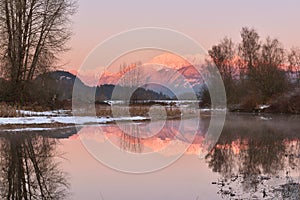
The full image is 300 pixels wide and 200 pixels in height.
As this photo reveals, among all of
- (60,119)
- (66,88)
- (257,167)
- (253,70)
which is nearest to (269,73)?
(253,70)

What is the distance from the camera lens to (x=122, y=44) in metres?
15.5

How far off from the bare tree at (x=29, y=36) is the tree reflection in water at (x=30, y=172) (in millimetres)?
16577

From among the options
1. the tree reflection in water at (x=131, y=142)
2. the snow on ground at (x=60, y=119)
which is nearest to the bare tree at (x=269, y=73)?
the snow on ground at (x=60, y=119)

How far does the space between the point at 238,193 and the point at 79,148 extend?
349 inches

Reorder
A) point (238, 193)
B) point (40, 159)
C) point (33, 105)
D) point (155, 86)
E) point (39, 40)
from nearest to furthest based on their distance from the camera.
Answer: point (238, 193), point (40, 159), point (155, 86), point (33, 105), point (39, 40)

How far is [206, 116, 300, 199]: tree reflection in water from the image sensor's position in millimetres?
8062

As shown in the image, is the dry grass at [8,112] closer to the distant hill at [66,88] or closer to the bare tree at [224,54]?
the distant hill at [66,88]

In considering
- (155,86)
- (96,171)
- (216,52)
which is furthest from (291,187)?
(216,52)

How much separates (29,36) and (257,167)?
2609 centimetres

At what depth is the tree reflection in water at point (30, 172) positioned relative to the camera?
802 cm

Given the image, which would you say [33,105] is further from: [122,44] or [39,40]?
[122,44]

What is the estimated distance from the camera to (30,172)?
10070 millimetres

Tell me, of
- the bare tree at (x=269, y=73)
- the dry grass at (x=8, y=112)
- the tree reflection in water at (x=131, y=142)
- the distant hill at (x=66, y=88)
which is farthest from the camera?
the bare tree at (x=269, y=73)

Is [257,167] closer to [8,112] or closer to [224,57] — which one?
[8,112]
